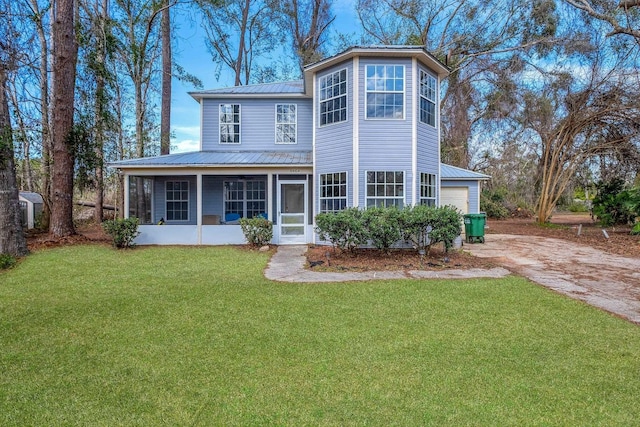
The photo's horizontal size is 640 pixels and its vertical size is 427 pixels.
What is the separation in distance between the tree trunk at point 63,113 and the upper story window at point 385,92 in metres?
10.2

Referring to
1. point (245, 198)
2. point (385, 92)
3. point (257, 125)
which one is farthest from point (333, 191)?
point (257, 125)

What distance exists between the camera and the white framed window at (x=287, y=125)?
1433 cm

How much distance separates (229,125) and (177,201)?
3.87 meters

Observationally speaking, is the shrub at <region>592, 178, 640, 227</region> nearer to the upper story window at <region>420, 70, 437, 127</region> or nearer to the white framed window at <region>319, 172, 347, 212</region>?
the upper story window at <region>420, 70, 437, 127</region>

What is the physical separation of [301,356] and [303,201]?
9192mm

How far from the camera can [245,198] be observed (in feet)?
48.1

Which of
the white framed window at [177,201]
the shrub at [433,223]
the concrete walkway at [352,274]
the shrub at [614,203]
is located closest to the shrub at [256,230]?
the concrete walkway at [352,274]

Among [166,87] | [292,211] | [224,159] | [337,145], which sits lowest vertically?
[292,211]

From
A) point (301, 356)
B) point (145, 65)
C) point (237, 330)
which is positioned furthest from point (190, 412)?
point (145, 65)

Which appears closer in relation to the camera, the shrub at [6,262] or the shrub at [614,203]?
the shrub at [6,262]

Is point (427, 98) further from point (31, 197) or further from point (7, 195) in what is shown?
point (31, 197)

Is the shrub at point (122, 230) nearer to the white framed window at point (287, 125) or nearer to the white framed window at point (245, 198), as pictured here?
the white framed window at point (245, 198)

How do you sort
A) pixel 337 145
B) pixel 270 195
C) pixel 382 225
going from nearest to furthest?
pixel 382 225, pixel 337 145, pixel 270 195

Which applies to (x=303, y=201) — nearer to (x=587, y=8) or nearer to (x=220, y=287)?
(x=220, y=287)
